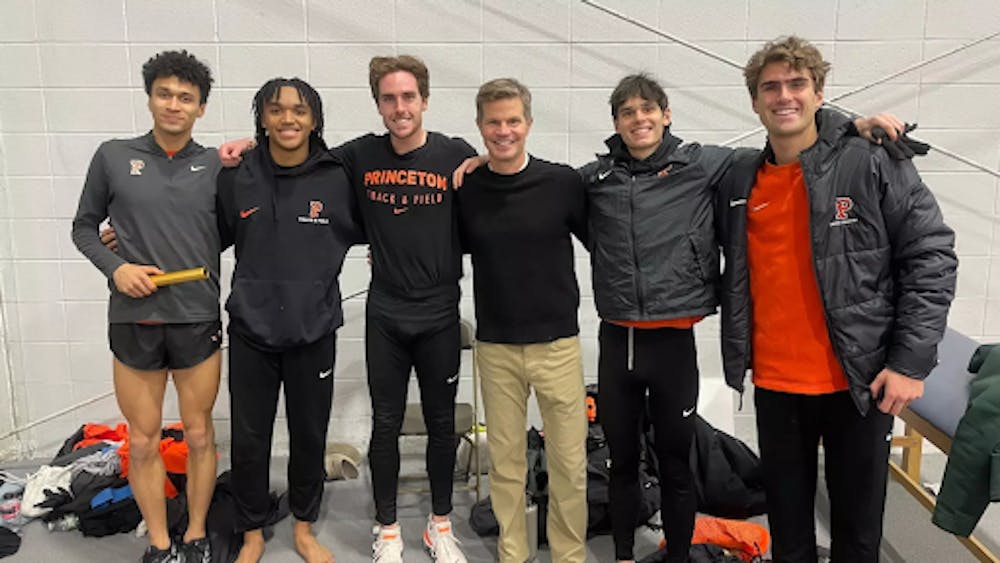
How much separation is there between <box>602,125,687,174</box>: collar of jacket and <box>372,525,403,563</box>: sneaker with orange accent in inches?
50.9

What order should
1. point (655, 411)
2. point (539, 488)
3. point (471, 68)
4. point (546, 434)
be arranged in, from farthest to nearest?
point (471, 68) < point (539, 488) < point (546, 434) < point (655, 411)

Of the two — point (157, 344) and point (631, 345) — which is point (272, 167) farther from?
point (631, 345)

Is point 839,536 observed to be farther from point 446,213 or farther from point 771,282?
point 446,213

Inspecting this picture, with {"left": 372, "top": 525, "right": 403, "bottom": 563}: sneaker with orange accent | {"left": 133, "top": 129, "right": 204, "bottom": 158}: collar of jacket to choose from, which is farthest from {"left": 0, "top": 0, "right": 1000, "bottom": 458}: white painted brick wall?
{"left": 372, "top": 525, "right": 403, "bottom": 563}: sneaker with orange accent

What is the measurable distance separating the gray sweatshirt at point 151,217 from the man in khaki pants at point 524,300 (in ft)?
2.43

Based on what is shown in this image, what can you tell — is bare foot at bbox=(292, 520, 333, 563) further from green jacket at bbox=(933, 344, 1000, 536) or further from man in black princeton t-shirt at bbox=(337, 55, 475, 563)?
green jacket at bbox=(933, 344, 1000, 536)

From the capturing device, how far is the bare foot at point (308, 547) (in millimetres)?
2305

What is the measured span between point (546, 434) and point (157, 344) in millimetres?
1120

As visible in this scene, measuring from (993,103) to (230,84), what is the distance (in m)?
2.92

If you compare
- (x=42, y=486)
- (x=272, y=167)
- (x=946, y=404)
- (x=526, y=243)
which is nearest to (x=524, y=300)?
(x=526, y=243)

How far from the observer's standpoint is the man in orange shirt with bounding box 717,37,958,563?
1.59 metres

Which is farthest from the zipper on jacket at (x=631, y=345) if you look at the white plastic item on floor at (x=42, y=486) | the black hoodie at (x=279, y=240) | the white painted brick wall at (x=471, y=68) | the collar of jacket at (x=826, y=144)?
the white plastic item on floor at (x=42, y=486)

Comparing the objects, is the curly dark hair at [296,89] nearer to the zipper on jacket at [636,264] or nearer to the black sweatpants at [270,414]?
the black sweatpants at [270,414]

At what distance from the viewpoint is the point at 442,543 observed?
230 centimetres
